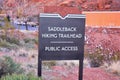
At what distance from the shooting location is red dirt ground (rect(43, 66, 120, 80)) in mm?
11594

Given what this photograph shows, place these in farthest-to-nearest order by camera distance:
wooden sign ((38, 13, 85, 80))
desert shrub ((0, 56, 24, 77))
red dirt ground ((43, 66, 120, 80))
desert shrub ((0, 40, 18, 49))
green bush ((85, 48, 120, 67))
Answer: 1. green bush ((85, 48, 120, 67))
2. desert shrub ((0, 40, 18, 49))
3. red dirt ground ((43, 66, 120, 80))
4. desert shrub ((0, 56, 24, 77))
5. wooden sign ((38, 13, 85, 80))

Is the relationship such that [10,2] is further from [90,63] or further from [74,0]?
[90,63]

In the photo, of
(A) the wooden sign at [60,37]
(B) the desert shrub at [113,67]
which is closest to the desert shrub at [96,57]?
(B) the desert shrub at [113,67]

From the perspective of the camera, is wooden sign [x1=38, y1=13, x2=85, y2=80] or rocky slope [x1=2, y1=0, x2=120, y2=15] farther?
rocky slope [x1=2, y1=0, x2=120, y2=15]

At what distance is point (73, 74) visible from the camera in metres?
12.3

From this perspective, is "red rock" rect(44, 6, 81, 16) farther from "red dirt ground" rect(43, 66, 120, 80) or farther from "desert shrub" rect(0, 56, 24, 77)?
"red dirt ground" rect(43, 66, 120, 80)

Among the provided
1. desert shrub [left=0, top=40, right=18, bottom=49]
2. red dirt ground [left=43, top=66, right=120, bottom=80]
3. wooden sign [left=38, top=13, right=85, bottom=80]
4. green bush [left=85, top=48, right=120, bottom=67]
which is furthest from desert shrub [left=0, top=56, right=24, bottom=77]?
green bush [left=85, top=48, right=120, bottom=67]

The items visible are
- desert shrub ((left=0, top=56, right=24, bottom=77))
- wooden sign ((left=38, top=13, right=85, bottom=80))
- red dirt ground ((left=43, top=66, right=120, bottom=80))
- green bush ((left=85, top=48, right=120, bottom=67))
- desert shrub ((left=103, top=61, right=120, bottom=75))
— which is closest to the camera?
wooden sign ((left=38, top=13, right=85, bottom=80))

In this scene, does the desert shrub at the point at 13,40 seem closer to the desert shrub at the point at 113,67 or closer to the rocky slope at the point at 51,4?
the rocky slope at the point at 51,4

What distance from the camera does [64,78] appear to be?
1164cm

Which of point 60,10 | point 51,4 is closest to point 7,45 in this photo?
point 51,4

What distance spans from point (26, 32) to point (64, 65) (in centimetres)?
207

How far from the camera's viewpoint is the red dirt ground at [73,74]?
38.0 ft

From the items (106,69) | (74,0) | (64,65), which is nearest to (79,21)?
(64,65)
